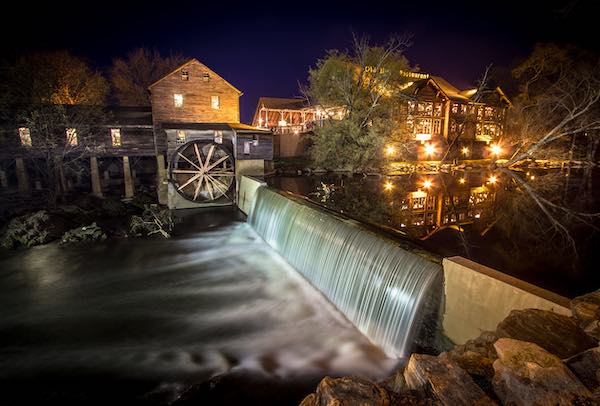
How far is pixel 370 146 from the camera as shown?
82.2 feet

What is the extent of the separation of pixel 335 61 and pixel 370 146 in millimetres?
7337

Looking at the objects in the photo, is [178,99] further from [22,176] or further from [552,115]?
[552,115]

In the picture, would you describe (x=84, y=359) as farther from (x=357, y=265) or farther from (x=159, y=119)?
(x=159, y=119)

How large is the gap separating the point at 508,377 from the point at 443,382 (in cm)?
44

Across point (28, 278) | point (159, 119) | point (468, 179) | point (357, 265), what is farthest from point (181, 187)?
point (468, 179)

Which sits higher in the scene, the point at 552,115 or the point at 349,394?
the point at 552,115

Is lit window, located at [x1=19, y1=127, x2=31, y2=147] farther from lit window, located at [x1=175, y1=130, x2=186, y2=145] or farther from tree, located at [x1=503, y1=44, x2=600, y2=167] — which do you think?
tree, located at [x1=503, y1=44, x2=600, y2=167]

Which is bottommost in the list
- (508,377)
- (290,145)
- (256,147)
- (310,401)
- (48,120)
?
(310,401)

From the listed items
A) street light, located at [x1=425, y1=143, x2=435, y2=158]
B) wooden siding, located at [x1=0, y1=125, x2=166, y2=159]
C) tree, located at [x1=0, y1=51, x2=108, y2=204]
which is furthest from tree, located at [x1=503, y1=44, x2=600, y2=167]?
tree, located at [x1=0, y1=51, x2=108, y2=204]

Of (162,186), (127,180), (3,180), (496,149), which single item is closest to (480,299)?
(162,186)

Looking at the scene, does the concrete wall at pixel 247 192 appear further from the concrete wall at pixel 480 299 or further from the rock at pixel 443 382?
the rock at pixel 443 382

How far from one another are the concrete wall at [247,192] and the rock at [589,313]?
11771 mm

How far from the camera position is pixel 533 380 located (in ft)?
6.93

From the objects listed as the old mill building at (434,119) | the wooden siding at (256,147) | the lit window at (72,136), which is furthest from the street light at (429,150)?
the lit window at (72,136)
